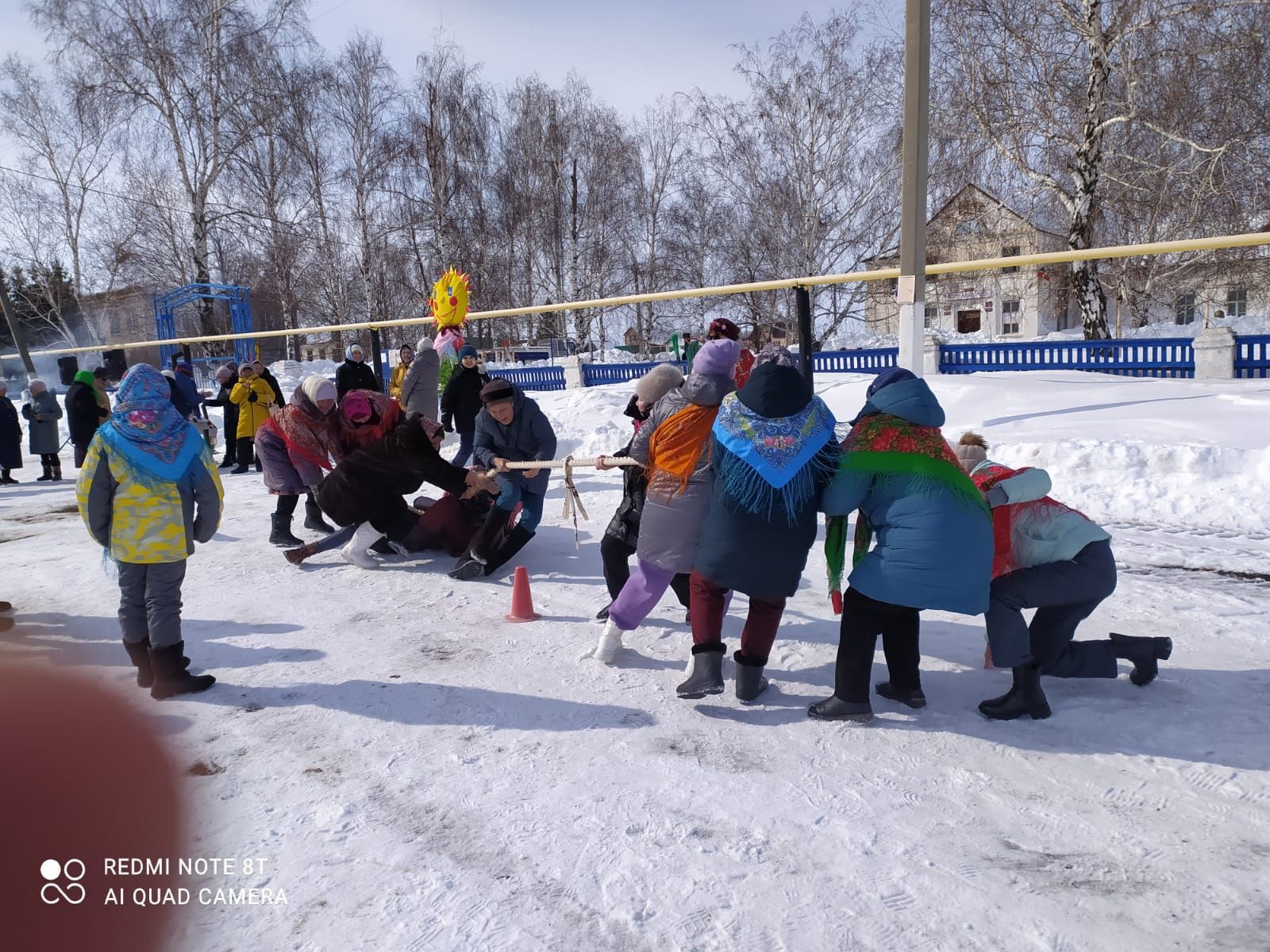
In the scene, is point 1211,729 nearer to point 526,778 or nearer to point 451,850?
point 526,778

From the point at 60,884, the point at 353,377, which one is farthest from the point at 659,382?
the point at 353,377

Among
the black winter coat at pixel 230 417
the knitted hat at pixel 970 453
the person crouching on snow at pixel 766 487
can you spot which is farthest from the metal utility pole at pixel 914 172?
the black winter coat at pixel 230 417

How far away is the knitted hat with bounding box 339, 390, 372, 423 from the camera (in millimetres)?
5910

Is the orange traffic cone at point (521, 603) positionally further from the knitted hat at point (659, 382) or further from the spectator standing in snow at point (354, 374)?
the spectator standing in snow at point (354, 374)

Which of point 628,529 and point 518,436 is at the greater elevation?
point 518,436

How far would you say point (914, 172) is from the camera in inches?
237

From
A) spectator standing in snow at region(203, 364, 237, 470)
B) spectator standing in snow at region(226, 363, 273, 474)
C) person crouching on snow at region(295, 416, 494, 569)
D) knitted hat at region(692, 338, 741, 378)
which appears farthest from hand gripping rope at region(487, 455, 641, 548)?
spectator standing in snow at region(203, 364, 237, 470)

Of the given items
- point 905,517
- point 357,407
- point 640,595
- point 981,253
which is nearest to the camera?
point 905,517

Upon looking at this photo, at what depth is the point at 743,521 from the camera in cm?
338

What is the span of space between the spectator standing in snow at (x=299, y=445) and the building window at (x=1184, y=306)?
84.0 ft

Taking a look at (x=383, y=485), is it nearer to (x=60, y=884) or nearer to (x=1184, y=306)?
(x=60, y=884)

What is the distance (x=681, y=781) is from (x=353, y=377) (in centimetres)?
833

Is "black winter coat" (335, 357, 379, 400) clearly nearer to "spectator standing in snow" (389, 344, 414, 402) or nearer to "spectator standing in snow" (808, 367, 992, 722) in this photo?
"spectator standing in snow" (389, 344, 414, 402)

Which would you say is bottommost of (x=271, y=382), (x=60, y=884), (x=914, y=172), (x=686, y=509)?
(x=60, y=884)
